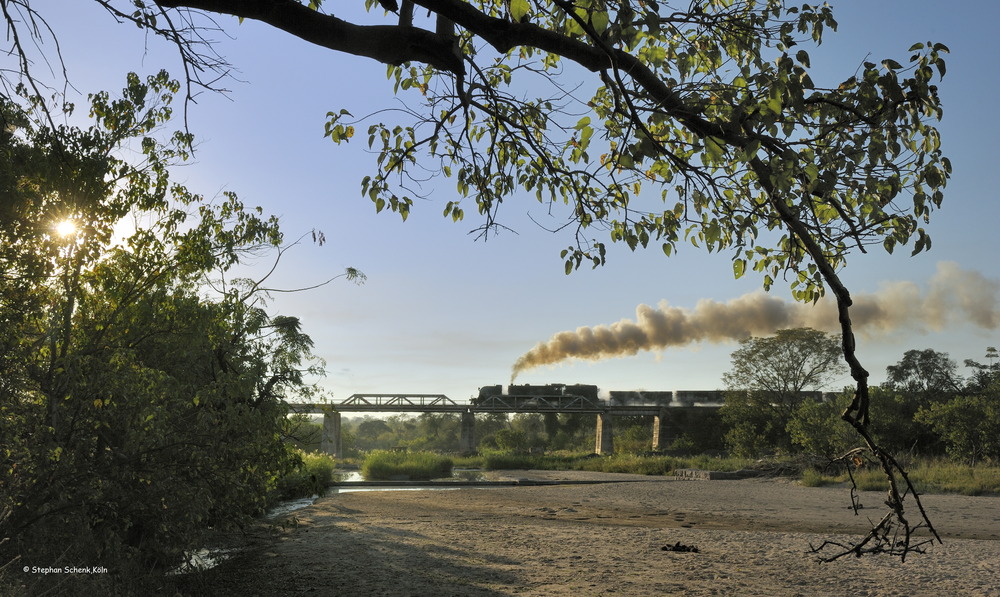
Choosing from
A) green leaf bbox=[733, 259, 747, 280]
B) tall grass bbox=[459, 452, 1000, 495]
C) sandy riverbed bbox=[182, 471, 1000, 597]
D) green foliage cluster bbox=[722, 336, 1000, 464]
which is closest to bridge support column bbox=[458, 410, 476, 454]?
tall grass bbox=[459, 452, 1000, 495]

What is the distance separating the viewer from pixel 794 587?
282 inches

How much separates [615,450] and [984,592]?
38.4 metres

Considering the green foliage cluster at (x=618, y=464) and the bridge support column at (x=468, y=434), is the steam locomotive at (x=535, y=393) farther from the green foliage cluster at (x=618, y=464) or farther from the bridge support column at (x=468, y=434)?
the green foliage cluster at (x=618, y=464)

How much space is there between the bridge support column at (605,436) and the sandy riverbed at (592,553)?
94.1ft

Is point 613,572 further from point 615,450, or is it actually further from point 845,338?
point 615,450

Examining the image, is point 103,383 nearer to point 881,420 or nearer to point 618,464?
point 618,464

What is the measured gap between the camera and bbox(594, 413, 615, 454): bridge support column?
44.1 metres

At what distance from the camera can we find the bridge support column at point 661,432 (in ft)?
139

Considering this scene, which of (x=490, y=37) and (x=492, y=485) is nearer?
(x=490, y=37)

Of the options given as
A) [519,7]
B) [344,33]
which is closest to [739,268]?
[519,7]

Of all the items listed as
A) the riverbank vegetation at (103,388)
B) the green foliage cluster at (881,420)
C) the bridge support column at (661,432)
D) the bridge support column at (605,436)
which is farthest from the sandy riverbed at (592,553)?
the bridge support column at (605,436)

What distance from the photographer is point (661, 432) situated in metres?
42.8

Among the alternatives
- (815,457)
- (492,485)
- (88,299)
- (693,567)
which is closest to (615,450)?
(815,457)

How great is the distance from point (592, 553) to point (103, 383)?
592 cm
